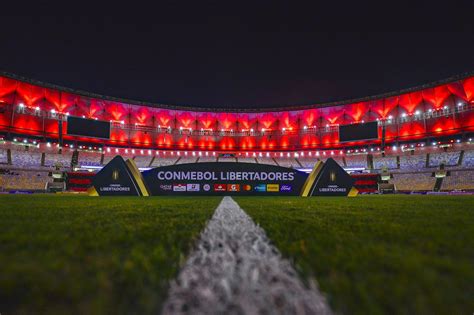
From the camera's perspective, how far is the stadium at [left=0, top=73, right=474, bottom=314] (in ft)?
2.62

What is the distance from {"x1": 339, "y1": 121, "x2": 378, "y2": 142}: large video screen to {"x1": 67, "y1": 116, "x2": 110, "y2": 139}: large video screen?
4299 cm

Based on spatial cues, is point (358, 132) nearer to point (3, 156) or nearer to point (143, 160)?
point (143, 160)

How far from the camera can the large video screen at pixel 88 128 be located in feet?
135

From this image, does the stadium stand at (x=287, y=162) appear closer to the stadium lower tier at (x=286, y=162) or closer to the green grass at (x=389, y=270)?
the stadium lower tier at (x=286, y=162)

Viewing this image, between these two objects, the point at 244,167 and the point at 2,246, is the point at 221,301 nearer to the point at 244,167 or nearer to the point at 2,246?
the point at 2,246

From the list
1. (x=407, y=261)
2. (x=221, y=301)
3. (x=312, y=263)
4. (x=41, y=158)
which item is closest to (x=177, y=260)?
(x=221, y=301)

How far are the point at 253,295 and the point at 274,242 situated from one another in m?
0.90

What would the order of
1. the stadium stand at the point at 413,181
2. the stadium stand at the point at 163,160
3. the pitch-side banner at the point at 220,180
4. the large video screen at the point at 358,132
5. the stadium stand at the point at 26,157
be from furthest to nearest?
the stadium stand at the point at 163,160 → the large video screen at the point at 358,132 → the stadium stand at the point at 26,157 → the stadium stand at the point at 413,181 → the pitch-side banner at the point at 220,180

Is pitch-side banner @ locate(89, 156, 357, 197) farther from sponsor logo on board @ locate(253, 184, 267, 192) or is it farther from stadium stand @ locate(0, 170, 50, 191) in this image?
stadium stand @ locate(0, 170, 50, 191)

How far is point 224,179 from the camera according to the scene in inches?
480

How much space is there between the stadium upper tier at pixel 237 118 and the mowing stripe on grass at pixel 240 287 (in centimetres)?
5047

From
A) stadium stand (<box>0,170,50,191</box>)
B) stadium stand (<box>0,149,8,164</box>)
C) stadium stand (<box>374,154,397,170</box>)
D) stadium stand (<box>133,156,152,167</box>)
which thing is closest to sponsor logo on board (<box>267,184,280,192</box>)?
stadium stand (<box>0,170,50,191</box>)

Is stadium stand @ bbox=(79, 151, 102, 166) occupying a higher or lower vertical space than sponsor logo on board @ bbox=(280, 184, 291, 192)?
higher

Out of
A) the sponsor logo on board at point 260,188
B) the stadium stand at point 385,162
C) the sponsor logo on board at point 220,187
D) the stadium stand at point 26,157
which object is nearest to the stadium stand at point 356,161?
the stadium stand at point 385,162
